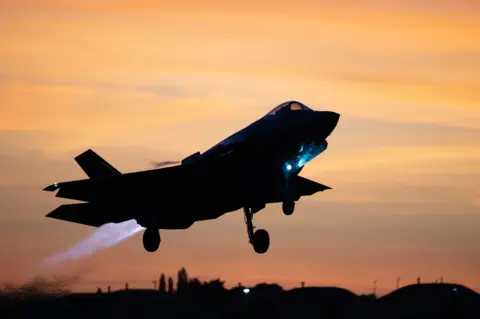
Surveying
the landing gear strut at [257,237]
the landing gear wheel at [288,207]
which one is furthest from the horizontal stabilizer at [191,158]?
the landing gear wheel at [288,207]

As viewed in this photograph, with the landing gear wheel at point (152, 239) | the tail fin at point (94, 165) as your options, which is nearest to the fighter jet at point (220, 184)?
the landing gear wheel at point (152, 239)

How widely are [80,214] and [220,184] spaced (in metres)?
7.60

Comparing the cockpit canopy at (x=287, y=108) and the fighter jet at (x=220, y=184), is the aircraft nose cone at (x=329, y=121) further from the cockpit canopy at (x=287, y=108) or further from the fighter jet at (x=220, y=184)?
the cockpit canopy at (x=287, y=108)

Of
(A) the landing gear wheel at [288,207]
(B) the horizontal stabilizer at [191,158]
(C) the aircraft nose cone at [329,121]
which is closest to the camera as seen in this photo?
(C) the aircraft nose cone at [329,121]

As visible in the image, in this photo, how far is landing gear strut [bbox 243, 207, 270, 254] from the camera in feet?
184

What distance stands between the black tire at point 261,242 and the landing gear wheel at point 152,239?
16.4ft

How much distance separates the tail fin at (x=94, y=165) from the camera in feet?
203

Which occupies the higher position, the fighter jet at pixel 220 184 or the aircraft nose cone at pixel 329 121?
the aircraft nose cone at pixel 329 121

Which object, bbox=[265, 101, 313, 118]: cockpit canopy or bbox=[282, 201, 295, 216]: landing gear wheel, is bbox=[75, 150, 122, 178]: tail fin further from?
bbox=[282, 201, 295, 216]: landing gear wheel

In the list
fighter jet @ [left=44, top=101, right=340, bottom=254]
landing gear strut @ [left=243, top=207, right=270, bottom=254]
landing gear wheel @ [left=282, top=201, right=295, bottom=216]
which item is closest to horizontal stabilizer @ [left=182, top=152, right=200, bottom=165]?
fighter jet @ [left=44, top=101, right=340, bottom=254]

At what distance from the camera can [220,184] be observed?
5384 cm

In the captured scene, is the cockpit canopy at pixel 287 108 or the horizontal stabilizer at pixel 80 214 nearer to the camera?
the cockpit canopy at pixel 287 108

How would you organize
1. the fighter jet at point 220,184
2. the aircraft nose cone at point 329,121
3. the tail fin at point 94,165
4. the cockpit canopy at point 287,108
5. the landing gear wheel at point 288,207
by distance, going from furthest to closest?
the tail fin at point 94,165, the cockpit canopy at point 287,108, the landing gear wheel at point 288,207, the fighter jet at point 220,184, the aircraft nose cone at point 329,121

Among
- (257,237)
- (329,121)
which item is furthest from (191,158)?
(329,121)
